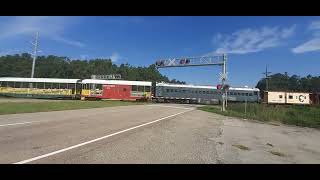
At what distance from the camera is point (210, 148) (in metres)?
12.8

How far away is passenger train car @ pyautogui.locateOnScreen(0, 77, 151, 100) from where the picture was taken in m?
67.1

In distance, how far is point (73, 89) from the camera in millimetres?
67125

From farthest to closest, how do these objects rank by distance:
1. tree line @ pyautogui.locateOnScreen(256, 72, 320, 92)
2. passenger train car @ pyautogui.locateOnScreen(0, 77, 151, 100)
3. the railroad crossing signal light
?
1. tree line @ pyautogui.locateOnScreen(256, 72, 320, 92)
2. passenger train car @ pyautogui.locateOnScreen(0, 77, 151, 100)
3. the railroad crossing signal light

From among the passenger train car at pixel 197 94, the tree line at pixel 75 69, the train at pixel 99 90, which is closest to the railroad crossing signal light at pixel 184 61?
the train at pixel 99 90

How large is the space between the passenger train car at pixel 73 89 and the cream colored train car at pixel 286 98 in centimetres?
2033

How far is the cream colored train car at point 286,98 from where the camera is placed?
70.1m

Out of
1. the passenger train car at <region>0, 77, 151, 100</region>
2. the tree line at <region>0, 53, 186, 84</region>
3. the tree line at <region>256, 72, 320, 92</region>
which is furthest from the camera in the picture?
the tree line at <region>256, 72, 320, 92</region>

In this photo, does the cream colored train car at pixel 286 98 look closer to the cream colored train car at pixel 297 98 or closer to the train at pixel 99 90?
the cream colored train car at pixel 297 98

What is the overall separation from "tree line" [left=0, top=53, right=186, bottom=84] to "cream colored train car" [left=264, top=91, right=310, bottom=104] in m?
58.8

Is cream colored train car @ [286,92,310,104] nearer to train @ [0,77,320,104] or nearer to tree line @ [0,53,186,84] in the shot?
train @ [0,77,320,104]

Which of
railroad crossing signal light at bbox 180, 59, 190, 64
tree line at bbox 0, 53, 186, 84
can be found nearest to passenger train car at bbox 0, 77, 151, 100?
railroad crossing signal light at bbox 180, 59, 190, 64

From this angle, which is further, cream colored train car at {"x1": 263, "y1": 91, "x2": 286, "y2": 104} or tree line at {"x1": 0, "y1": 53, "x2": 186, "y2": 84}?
tree line at {"x1": 0, "y1": 53, "x2": 186, "y2": 84}
